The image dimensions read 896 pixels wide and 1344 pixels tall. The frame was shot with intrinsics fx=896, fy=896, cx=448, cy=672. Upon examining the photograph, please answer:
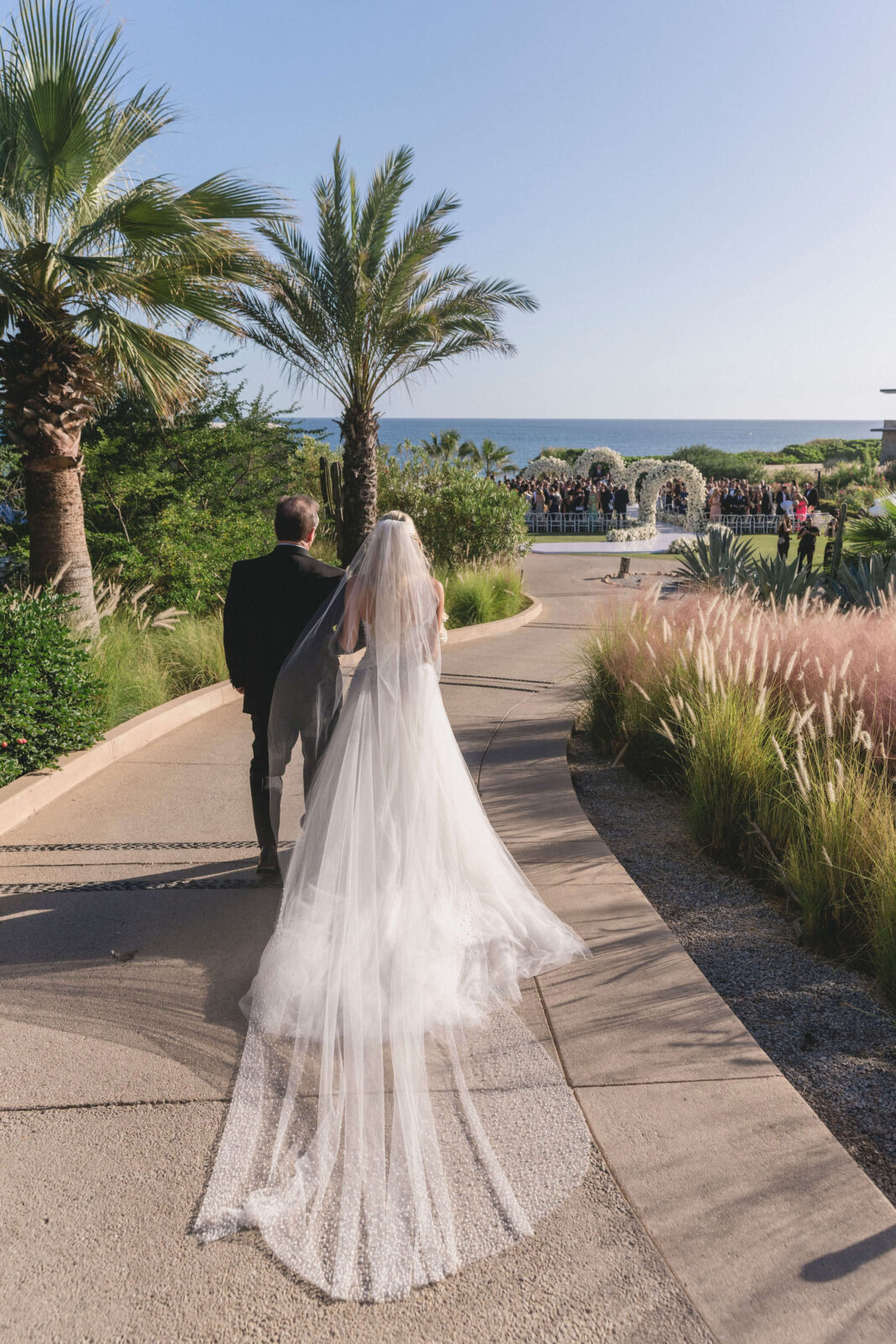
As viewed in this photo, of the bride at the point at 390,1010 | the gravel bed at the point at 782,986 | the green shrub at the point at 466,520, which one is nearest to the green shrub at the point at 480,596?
the green shrub at the point at 466,520

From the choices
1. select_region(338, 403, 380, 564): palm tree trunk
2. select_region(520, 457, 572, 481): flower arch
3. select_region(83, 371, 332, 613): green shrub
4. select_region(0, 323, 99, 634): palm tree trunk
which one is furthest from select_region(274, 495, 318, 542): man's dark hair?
select_region(520, 457, 572, 481): flower arch

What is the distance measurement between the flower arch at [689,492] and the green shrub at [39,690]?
1233 inches

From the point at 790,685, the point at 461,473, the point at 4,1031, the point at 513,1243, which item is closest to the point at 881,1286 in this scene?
the point at 513,1243

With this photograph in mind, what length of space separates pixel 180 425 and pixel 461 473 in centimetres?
692

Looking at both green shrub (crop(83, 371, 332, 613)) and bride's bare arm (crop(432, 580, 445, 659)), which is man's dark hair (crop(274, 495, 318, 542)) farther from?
green shrub (crop(83, 371, 332, 613))

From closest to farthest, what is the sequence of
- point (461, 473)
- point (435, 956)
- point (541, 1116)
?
point (541, 1116) → point (435, 956) → point (461, 473)

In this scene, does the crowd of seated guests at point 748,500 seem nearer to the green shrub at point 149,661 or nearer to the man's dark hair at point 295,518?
the green shrub at point 149,661

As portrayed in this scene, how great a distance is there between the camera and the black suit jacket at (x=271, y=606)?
4.41 m

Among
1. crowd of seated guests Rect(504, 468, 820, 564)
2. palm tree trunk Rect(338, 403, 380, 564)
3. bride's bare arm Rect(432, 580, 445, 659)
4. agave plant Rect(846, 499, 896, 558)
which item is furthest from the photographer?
crowd of seated guests Rect(504, 468, 820, 564)

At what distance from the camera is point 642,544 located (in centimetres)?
3112

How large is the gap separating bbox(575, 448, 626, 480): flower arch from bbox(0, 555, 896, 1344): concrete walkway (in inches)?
1466

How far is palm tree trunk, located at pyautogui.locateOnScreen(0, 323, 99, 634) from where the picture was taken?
8.46 metres

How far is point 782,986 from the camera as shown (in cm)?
373

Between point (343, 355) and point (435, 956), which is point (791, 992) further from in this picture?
point (343, 355)
